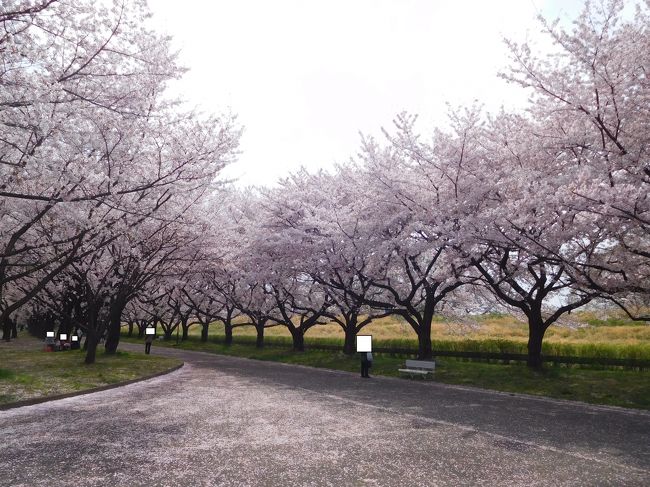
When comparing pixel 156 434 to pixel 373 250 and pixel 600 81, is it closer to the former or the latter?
pixel 600 81

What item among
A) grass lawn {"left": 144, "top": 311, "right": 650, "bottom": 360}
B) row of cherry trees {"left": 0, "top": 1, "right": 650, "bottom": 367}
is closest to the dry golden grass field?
grass lawn {"left": 144, "top": 311, "right": 650, "bottom": 360}

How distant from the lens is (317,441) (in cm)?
823

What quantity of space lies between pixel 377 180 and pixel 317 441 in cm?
1388

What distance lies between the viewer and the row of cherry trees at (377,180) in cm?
969

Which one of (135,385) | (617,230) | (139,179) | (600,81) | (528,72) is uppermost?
(528,72)

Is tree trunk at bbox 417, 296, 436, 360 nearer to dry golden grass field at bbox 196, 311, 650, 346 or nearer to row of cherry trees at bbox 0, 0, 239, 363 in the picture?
dry golden grass field at bbox 196, 311, 650, 346

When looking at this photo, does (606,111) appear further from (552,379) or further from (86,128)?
(86,128)

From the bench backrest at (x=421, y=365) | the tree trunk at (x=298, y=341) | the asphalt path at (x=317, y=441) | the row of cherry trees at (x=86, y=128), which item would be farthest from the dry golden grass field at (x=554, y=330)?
the row of cherry trees at (x=86, y=128)

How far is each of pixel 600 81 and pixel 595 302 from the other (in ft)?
Answer: 40.7

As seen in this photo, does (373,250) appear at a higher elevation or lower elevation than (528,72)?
lower

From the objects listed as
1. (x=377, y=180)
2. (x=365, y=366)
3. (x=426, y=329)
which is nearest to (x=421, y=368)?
(x=365, y=366)

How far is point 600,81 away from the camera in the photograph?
37.8 feet

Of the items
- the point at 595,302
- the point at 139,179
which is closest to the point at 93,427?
the point at 139,179

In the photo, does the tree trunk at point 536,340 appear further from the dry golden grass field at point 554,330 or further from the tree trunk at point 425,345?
the dry golden grass field at point 554,330
